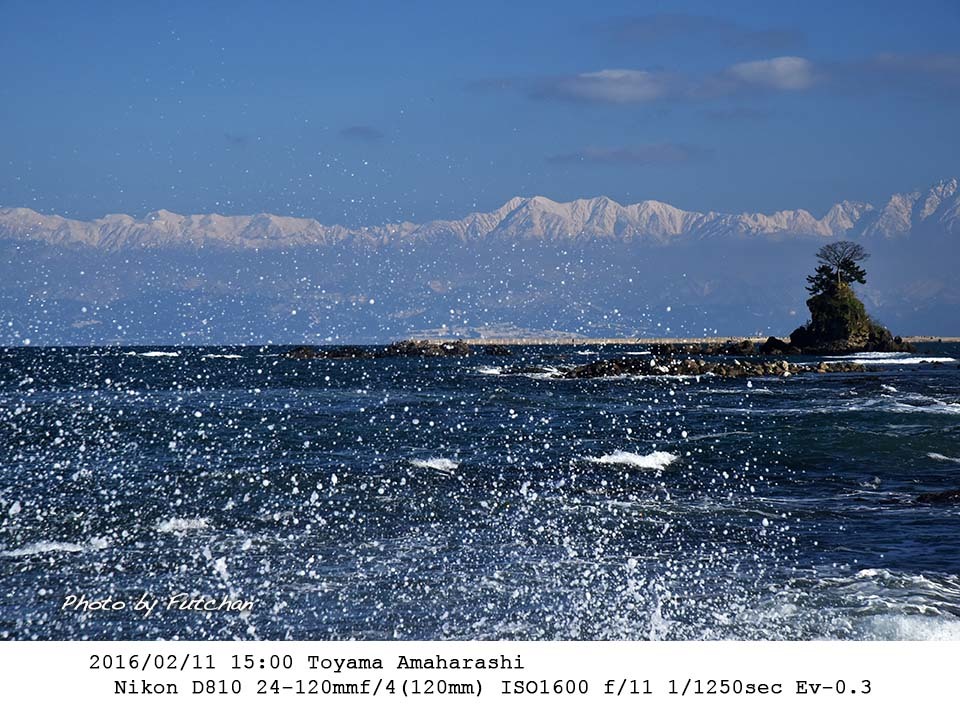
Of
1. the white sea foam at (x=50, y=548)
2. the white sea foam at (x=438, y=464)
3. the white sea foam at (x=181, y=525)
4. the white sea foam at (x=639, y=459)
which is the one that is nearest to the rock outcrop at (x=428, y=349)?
the white sea foam at (x=639, y=459)

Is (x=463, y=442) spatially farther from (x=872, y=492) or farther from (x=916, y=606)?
(x=916, y=606)

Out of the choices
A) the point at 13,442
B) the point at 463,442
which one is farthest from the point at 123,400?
the point at 463,442

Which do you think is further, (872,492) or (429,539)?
(872,492)

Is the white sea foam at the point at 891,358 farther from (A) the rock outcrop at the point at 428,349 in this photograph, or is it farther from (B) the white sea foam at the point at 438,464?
(B) the white sea foam at the point at 438,464

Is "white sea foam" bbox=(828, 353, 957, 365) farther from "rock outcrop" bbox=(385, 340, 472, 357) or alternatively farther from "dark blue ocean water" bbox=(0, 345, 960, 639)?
"dark blue ocean water" bbox=(0, 345, 960, 639)

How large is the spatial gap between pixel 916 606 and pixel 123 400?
53703 millimetres

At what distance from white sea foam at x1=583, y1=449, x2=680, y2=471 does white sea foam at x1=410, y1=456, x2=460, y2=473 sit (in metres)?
4.26

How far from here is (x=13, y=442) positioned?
3622 cm

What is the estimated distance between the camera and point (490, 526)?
1997 centimetres

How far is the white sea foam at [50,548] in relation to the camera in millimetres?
17345

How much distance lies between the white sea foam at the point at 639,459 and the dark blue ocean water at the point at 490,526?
218mm
